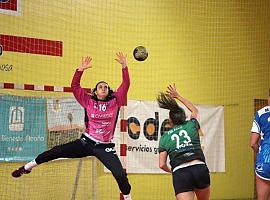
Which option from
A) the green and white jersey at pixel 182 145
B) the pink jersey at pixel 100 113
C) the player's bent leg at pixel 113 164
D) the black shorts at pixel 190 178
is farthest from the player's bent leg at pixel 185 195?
the pink jersey at pixel 100 113

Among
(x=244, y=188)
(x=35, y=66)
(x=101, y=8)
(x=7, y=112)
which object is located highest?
(x=101, y=8)

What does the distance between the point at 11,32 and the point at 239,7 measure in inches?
225

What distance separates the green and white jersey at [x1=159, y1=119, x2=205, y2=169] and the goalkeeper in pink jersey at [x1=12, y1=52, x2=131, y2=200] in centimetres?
181

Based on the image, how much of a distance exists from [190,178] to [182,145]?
352mm

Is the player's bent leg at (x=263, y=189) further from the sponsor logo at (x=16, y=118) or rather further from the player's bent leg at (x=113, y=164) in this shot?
the sponsor logo at (x=16, y=118)

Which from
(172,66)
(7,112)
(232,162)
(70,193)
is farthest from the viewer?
(232,162)

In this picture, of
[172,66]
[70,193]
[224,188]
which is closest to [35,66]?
[70,193]

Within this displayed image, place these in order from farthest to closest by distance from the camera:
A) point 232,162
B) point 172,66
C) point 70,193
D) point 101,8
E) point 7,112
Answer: point 232,162 < point 172,66 < point 101,8 < point 70,193 < point 7,112

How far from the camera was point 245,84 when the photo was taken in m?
12.2

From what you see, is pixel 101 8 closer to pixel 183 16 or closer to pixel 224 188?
pixel 183 16

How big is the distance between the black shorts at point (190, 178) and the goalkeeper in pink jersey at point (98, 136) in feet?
6.20

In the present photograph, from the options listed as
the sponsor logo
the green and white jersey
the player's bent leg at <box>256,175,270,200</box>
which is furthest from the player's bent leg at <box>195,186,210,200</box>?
the sponsor logo

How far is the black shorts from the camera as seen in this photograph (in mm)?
5090

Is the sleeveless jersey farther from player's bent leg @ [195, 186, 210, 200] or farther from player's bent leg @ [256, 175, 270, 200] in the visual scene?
player's bent leg @ [195, 186, 210, 200]
